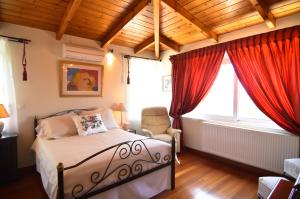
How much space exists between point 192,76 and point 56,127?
109 inches

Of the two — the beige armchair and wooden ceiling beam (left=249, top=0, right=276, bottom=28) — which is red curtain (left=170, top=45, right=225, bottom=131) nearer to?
the beige armchair

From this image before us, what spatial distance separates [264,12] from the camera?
245 cm

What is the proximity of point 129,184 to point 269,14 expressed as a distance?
302 cm

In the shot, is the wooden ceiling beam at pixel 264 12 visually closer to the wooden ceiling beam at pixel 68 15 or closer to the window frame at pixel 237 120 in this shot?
the window frame at pixel 237 120

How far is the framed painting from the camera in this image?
10.7 ft

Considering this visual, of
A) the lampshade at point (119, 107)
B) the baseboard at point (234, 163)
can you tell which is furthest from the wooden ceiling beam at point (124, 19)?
the baseboard at point (234, 163)

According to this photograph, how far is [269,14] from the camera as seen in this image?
8.34 feet

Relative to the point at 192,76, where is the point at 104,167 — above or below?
below

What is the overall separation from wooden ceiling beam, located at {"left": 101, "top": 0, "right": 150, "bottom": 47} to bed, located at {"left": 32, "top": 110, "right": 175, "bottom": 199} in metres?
1.96

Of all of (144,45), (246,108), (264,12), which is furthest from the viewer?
(144,45)

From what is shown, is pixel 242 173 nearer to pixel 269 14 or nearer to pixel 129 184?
pixel 129 184

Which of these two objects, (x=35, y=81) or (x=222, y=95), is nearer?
(x=35, y=81)

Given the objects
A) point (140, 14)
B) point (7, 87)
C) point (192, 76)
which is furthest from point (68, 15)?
point (192, 76)

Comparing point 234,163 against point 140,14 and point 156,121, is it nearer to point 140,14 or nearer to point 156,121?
point 156,121
